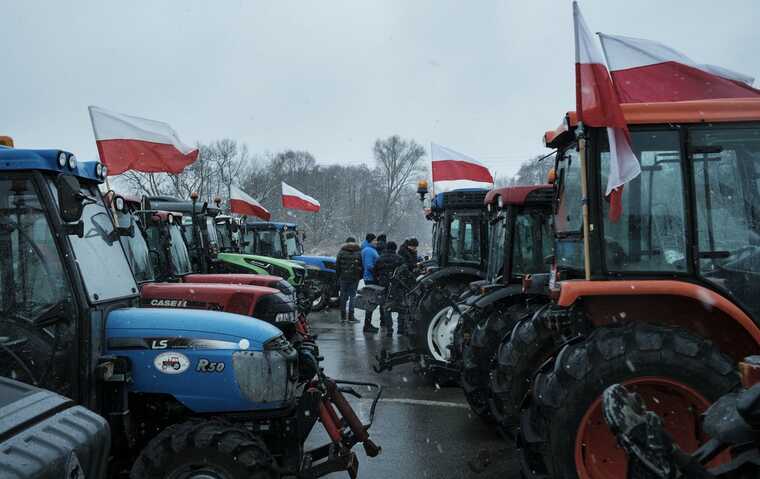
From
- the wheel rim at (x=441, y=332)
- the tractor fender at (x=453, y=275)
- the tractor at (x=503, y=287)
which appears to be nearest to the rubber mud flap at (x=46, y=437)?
the tractor at (x=503, y=287)

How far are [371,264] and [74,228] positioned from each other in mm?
9213

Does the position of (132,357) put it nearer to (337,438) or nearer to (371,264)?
(337,438)

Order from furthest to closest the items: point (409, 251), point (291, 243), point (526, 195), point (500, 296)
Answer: point (291, 243) → point (409, 251) → point (526, 195) → point (500, 296)

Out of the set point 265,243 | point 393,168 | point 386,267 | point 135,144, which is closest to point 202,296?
point 135,144

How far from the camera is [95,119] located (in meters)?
6.74

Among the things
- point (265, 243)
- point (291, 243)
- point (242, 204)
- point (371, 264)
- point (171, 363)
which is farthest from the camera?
point (291, 243)

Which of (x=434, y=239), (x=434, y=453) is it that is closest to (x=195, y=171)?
(x=434, y=239)

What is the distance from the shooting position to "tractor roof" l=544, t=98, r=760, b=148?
11.8 feet

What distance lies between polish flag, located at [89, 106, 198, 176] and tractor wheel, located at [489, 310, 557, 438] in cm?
479

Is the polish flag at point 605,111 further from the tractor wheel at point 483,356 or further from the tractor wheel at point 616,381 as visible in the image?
the tractor wheel at point 483,356

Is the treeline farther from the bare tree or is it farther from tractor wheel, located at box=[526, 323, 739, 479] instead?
tractor wheel, located at box=[526, 323, 739, 479]

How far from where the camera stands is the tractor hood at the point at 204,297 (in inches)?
223

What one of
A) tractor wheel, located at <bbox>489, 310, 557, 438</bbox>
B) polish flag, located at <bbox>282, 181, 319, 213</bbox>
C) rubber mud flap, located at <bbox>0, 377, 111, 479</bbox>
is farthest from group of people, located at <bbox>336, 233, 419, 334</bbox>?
rubber mud flap, located at <bbox>0, 377, 111, 479</bbox>

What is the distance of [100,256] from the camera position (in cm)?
360
